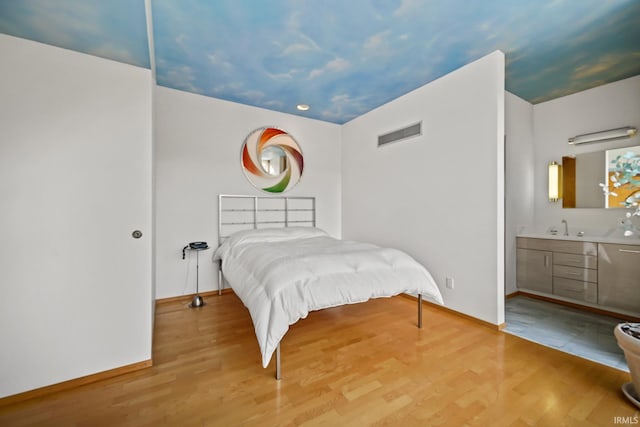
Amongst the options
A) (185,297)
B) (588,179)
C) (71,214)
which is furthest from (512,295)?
(71,214)

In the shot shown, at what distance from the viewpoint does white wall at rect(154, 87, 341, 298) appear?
3.39 metres

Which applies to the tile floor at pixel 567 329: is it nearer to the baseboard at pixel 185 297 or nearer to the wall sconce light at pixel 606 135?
the wall sconce light at pixel 606 135

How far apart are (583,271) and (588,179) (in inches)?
45.8

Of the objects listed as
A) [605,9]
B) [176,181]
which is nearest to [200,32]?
[176,181]

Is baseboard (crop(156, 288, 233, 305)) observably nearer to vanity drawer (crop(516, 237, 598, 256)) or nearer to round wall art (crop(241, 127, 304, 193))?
round wall art (crop(241, 127, 304, 193))

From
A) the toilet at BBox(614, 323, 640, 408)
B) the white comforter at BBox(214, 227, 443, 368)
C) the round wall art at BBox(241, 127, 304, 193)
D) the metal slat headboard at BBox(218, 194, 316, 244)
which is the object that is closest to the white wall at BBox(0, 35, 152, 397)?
the white comforter at BBox(214, 227, 443, 368)

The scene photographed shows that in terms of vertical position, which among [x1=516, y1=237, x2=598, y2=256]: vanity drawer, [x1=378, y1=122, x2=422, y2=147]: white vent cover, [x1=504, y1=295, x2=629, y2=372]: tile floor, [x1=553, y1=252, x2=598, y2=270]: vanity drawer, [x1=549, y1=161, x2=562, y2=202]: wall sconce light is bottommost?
[x1=504, y1=295, x2=629, y2=372]: tile floor

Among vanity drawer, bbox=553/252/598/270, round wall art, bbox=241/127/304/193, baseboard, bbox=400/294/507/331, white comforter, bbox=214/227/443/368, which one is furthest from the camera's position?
round wall art, bbox=241/127/304/193

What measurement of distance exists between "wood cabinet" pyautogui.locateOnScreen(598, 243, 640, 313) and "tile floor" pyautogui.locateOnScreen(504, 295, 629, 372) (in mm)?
197

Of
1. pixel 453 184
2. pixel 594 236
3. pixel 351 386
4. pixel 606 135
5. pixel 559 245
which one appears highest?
pixel 606 135

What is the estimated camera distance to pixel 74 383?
A: 69.7 inches

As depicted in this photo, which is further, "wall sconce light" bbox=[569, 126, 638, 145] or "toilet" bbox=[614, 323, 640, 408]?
"wall sconce light" bbox=[569, 126, 638, 145]

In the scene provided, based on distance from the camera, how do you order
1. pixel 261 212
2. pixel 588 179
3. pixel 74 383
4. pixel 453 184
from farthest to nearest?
pixel 261 212 → pixel 588 179 → pixel 453 184 → pixel 74 383

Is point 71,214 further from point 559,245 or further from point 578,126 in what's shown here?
point 578,126
